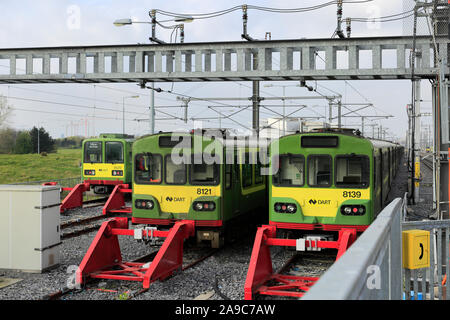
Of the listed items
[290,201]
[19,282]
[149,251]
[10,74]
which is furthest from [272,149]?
[10,74]

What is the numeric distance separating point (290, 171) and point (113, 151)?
13066mm

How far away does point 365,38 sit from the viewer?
16.8 m

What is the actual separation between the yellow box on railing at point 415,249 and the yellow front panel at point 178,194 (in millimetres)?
6609

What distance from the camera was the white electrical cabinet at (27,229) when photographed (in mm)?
9875

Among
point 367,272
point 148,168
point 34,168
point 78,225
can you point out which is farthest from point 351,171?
point 34,168

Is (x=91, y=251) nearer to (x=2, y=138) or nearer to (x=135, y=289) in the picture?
(x=135, y=289)

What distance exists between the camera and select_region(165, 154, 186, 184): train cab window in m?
11.2

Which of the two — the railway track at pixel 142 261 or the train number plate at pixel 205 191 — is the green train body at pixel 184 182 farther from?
the railway track at pixel 142 261

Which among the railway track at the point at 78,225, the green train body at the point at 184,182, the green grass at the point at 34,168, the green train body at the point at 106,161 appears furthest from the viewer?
the green grass at the point at 34,168

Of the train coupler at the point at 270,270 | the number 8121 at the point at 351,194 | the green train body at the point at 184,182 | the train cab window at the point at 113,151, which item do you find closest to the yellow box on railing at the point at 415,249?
the train coupler at the point at 270,270

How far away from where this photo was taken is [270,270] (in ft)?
29.5

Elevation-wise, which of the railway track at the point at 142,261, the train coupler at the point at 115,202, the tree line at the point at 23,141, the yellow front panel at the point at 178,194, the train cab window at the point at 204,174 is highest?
the tree line at the point at 23,141

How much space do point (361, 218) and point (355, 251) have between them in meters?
7.95

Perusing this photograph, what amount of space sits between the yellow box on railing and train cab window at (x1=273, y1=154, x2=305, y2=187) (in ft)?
18.7
